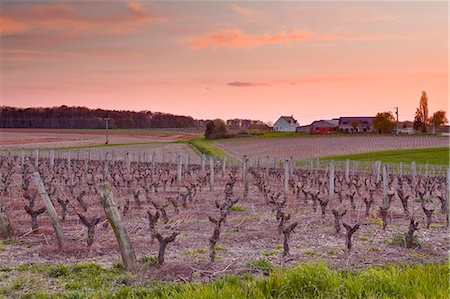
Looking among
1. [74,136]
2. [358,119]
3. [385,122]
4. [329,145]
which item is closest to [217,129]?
[74,136]

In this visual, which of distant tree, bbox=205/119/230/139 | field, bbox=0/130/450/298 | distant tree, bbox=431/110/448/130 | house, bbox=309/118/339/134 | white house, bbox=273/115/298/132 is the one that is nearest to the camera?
field, bbox=0/130/450/298

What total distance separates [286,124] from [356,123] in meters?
18.4

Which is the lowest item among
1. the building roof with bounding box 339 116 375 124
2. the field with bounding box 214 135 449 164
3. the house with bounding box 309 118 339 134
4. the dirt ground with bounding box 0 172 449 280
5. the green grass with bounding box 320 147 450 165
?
the dirt ground with bounding box 0 172 449 280

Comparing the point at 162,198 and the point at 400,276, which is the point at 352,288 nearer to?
the point at 400,276

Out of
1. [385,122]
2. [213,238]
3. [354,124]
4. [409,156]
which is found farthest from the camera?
[354,124]

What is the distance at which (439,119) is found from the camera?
364ft

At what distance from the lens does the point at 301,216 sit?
14250 millimetres

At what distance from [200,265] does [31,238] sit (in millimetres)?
4051

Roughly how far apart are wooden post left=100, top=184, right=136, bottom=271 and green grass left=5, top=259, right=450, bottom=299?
225 mm

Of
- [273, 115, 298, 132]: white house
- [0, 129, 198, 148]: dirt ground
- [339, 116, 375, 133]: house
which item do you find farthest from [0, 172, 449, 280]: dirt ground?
[273, 115, 298, 132]: white house

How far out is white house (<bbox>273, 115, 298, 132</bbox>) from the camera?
5384 inches

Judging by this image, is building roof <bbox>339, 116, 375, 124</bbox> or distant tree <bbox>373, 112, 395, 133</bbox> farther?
building roof <bbox>339, 116, 375, 124</bbox>

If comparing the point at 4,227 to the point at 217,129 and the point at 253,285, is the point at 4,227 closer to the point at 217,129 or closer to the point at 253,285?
the point at 253,285

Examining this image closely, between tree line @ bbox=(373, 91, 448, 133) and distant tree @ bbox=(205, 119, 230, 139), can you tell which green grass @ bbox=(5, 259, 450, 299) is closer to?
distant tree @ bbox=(205, 119, 230, 139)
